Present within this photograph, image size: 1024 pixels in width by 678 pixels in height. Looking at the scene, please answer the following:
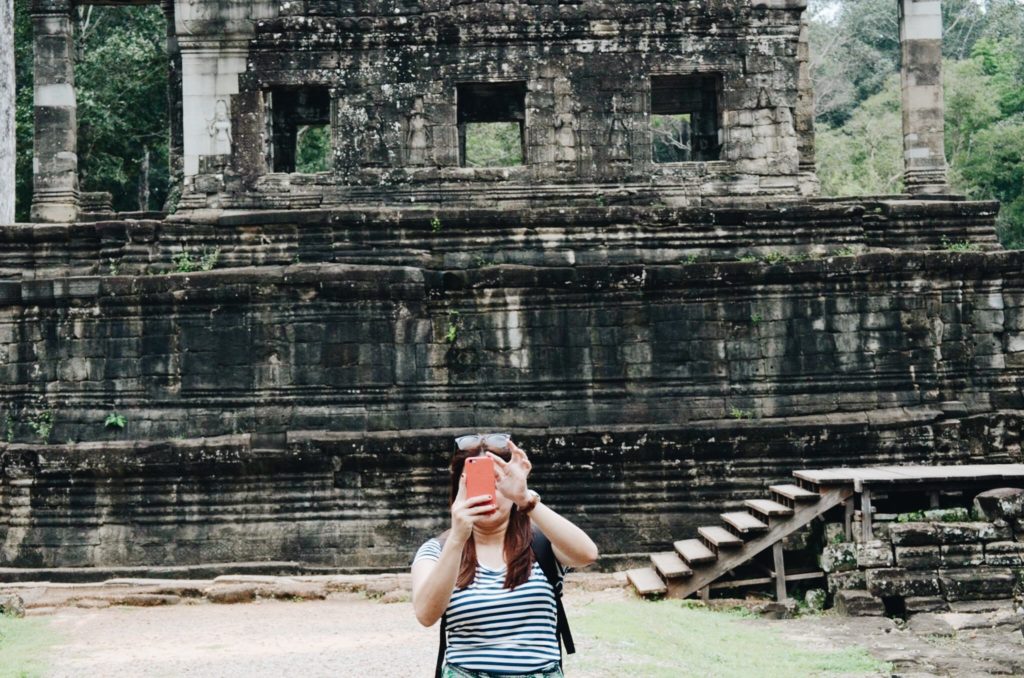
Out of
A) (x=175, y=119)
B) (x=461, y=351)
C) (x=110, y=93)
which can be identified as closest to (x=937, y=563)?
(x=461, y=351)

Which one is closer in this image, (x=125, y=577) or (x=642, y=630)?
(x=642, y=630)

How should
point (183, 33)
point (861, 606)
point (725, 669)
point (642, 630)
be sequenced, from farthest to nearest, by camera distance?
point (183, 33)
point (861, 606)
point (642, 630)
point (725, 669)

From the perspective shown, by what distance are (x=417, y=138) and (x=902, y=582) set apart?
24.1 feet

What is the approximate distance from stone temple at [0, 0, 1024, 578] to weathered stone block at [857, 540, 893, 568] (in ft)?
6.38

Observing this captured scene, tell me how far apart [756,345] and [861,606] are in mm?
3290

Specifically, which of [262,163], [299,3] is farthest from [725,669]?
[299,3]

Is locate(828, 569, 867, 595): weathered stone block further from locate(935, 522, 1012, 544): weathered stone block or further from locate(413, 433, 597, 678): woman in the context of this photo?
locate(413, 433, 597, 678): woman

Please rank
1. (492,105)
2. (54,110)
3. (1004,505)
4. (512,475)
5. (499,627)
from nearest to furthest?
1. (512,475)
2. (499,627)
3. (1004,505)
4. (54,110)
5. (492,105)

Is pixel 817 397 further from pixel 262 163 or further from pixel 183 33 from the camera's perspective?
pixel 183 33

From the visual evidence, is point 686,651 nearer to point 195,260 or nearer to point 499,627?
point 499,627

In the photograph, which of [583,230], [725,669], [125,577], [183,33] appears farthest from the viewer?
[183,33]

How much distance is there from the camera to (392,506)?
491 inches

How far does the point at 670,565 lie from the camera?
11406mm

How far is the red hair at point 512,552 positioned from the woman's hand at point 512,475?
16cm
